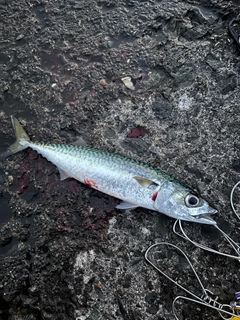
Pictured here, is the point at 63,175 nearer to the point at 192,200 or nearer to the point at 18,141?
the point at 18,141

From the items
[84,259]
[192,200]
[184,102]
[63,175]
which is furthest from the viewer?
[184,102]

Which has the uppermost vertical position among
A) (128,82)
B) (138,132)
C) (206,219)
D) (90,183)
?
(128,82)

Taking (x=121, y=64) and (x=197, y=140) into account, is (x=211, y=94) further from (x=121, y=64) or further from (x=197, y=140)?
(x=121, y=64)

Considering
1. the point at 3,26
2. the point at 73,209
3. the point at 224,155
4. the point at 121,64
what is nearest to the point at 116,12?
the point at 121,64

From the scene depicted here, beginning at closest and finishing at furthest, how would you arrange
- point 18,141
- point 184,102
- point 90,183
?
point 90,183
point 18,141
point 184,102

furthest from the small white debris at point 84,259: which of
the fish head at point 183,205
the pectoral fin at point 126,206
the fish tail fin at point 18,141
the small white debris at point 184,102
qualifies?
the small white debris at point 184,102

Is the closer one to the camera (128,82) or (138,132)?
(138,132)

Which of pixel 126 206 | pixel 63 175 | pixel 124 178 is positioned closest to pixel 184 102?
pixel 124 178

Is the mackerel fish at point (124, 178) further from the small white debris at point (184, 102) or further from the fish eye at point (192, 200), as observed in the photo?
the small white debris at point (184, 102)
